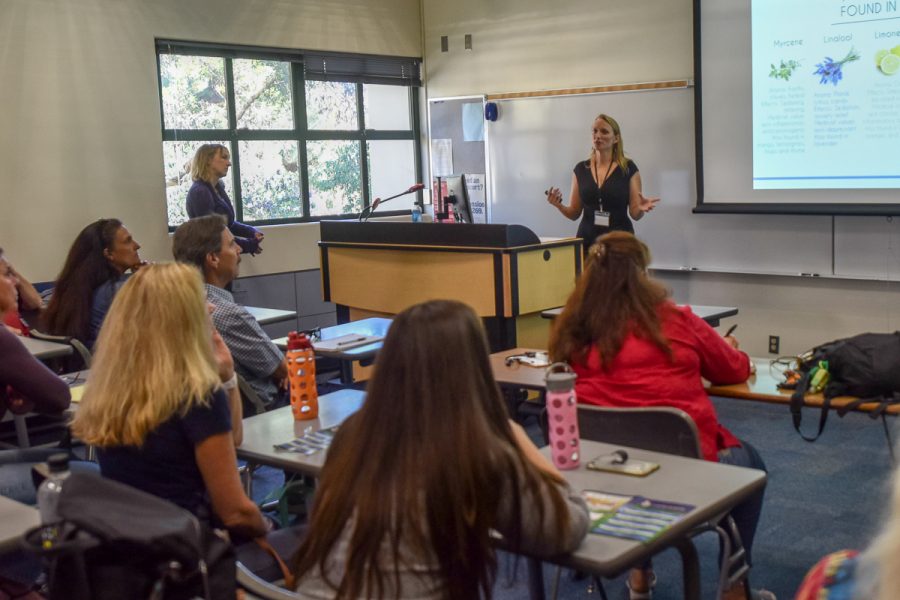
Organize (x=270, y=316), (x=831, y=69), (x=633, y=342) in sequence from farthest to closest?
(x=831, y=69) → (x=270, y=316) → (x=633, y=342)

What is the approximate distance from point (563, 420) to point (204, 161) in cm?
497

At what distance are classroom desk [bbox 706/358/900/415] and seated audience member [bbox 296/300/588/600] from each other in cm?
152

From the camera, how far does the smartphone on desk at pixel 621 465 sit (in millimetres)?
2287

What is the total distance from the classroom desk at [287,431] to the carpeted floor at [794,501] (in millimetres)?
603

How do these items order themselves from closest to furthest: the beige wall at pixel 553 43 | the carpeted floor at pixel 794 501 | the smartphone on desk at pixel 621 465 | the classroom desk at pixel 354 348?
the smartphone on desk at pixel 621 465 → the carpeted floor at pixel 794 501 → the classroom desk at pixel 354 348 → the beige wall at pixel 553 43

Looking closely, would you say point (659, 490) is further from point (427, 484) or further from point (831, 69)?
point (831, 69)

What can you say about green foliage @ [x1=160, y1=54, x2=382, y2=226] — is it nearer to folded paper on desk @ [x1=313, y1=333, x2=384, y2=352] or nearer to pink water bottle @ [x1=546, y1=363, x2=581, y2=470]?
folded paper on desk @ [x1=313, y1=333, x2=384, y2=352]

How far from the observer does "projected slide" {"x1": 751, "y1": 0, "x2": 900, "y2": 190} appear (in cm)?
579

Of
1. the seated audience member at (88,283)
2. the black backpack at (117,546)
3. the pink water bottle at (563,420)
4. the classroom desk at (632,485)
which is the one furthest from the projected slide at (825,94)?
the black backpack at (117,546)

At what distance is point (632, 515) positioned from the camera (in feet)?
6.65

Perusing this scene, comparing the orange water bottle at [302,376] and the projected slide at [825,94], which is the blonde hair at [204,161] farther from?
the orange water bottle at [302,376]

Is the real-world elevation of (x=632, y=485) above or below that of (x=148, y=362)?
below

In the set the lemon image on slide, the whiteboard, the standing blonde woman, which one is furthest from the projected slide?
the standing blonde woman

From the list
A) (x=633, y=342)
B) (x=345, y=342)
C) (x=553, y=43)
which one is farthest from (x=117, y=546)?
(x=553, y=43)
